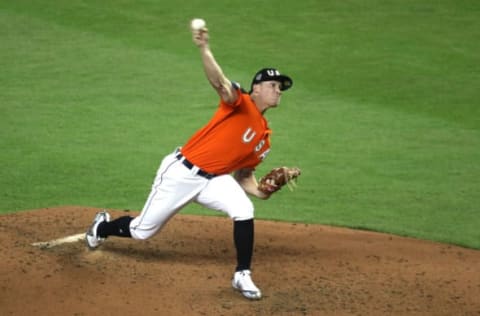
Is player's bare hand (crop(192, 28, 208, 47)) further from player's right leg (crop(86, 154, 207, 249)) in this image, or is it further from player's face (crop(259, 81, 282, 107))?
player's right leg (crop(86, 154, 207, 249))

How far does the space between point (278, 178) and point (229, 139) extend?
1.89ft

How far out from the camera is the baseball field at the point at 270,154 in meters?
7.00

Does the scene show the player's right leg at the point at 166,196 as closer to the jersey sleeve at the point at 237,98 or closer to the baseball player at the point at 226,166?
the baseball player at the point at 226,166

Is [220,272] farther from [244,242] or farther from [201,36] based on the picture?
[201,36]

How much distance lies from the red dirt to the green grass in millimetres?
729

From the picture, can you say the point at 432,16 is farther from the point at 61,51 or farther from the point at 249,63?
the point at 61,51

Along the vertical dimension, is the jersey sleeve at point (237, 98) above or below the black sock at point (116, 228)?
above

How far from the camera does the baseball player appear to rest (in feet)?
22.8

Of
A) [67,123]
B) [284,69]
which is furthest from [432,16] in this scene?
[67,123]

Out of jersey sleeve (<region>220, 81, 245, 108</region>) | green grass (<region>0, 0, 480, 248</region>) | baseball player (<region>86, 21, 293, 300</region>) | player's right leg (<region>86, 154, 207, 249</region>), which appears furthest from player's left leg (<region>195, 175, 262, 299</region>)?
green grass (<region>0, 0, 480, 248</region>)

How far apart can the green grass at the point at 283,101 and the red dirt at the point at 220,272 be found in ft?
2.39

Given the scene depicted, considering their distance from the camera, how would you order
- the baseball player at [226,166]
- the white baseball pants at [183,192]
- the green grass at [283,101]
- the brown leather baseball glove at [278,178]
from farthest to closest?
the green grass at [283,101]
the brown leather baseball glove at [278,178]
the white baseball pants at [183,192]
the baseball player at [226,166]

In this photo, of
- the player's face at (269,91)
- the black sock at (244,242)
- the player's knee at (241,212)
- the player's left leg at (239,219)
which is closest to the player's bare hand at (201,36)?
the player's face at (269,91)

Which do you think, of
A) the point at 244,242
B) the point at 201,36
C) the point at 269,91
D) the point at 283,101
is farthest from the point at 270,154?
the point at 201,36
